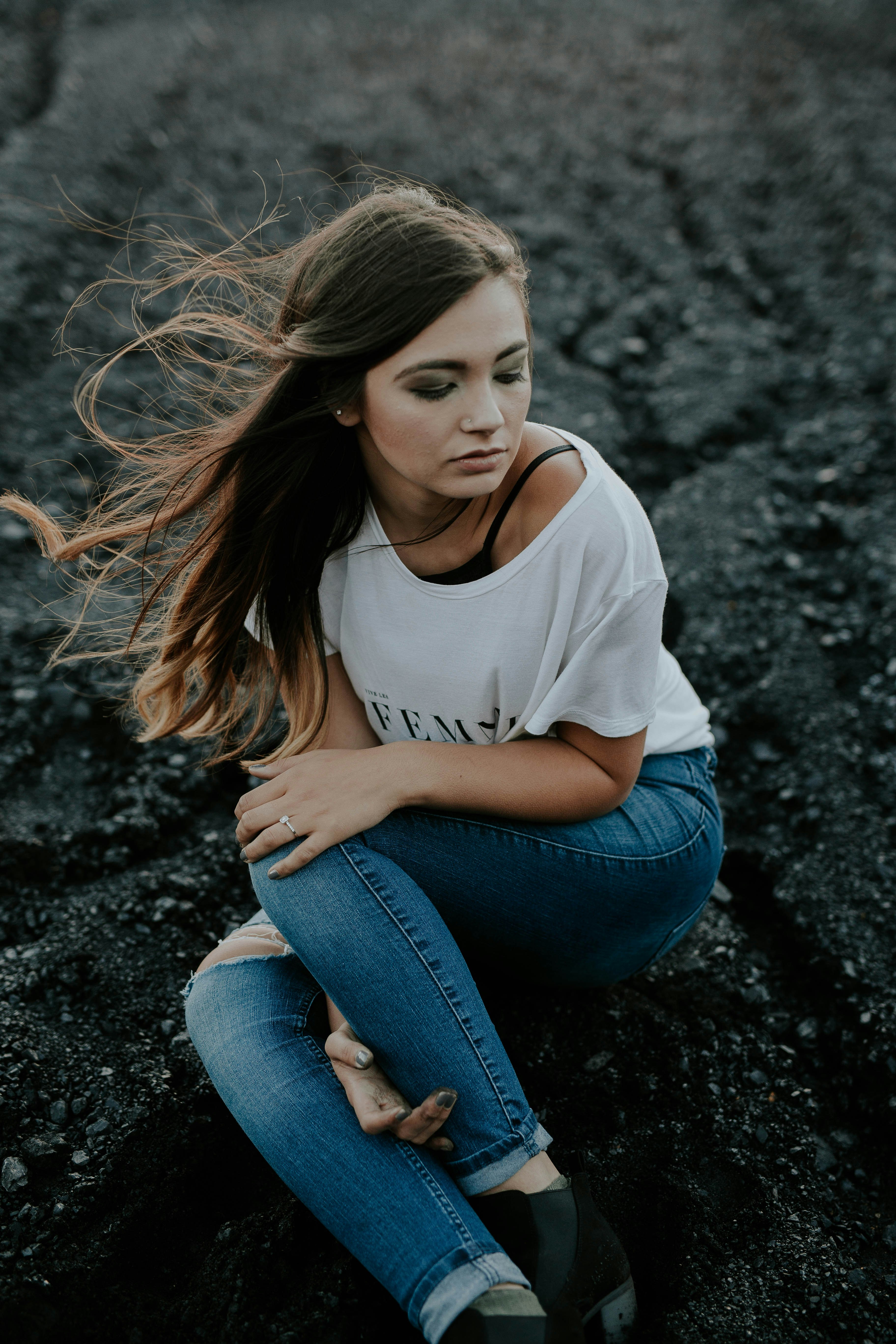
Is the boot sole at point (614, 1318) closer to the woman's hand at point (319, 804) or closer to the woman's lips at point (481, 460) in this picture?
the woman's hand at point (319, 804)

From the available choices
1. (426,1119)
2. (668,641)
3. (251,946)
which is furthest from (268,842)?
(668,641)

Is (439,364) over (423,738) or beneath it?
over

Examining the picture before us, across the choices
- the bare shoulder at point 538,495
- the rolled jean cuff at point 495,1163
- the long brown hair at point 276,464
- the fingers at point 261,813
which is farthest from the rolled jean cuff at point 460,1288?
the bare shoulder at point 538,495

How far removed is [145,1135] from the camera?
2129 millimetres

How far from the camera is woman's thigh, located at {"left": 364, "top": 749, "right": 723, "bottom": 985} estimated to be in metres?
1.96

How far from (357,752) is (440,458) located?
0.63 meters

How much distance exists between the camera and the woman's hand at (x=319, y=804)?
187 centimetres

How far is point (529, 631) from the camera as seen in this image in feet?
6.39

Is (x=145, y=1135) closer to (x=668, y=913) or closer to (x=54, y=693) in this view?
(x=668, y=913)

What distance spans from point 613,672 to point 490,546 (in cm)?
37

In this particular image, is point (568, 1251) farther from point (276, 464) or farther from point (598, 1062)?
point (276, 464)

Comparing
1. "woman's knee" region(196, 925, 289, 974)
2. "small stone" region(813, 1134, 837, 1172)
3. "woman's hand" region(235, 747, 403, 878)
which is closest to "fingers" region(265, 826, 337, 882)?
"woman's hand" region(235, 747, 403, 878)

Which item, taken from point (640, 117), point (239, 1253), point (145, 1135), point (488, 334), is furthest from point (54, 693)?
point (640, 117)

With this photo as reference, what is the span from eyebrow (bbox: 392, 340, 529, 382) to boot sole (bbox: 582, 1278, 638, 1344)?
173cm
